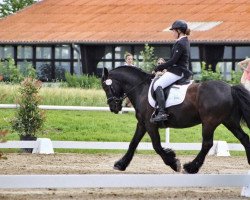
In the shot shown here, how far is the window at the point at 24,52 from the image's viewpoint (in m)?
47.0

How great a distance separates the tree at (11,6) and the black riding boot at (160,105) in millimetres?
45078

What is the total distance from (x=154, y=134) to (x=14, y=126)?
234 inches

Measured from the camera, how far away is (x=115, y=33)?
44.5 metres

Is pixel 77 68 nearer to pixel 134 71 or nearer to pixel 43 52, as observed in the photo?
pixel 43 52

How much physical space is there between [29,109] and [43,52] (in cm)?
2667

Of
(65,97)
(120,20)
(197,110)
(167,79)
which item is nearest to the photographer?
(197,110)

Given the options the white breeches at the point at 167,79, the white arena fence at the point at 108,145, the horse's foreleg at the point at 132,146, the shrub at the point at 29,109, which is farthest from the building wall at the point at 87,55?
the white breeches at the point at 167,79

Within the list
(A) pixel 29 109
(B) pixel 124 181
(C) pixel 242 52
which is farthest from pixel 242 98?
(C) pixel 242 52

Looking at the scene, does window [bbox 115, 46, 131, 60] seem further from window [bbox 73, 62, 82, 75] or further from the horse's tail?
the horse's tail

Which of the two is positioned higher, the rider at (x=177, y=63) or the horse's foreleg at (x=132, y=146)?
the rider at (x=177, y=63)

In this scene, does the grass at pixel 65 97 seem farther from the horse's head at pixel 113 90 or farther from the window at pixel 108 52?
the window at pixel 108 52

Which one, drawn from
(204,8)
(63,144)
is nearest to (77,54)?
(204,8)

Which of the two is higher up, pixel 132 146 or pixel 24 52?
pixel 132 146

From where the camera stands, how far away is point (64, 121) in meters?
24.5
